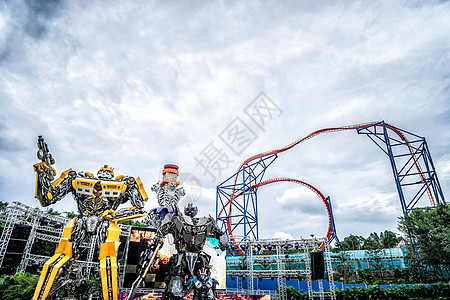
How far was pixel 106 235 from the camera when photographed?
16.6 ft

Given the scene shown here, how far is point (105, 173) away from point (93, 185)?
41 centimetres

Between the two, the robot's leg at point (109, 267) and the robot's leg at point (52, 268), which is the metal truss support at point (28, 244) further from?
the robot's leg at point (109, 267)

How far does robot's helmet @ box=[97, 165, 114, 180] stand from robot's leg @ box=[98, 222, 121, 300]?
1.27 metres

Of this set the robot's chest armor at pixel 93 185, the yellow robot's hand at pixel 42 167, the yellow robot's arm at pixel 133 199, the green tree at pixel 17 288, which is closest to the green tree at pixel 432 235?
the yellow robot's arm at pixel 133 199

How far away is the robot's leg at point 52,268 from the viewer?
4.20 m

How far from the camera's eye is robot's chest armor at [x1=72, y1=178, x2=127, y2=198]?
5219mm

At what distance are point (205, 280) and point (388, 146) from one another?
53.2ft

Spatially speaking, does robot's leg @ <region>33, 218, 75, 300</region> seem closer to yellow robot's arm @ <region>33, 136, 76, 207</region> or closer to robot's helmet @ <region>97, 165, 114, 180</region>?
yellow robot's arm @ <region>33, 136, 76, 207</region>

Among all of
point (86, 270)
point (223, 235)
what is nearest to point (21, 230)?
point (86, 270)

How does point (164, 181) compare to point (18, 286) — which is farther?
point (164, 181)

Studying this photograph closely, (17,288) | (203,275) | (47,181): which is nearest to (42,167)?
(47,181)

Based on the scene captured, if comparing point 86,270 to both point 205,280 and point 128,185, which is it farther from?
point 205,280

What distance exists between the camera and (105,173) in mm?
5602

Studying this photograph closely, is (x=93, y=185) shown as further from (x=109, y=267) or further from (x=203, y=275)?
(x=203, y=275)
